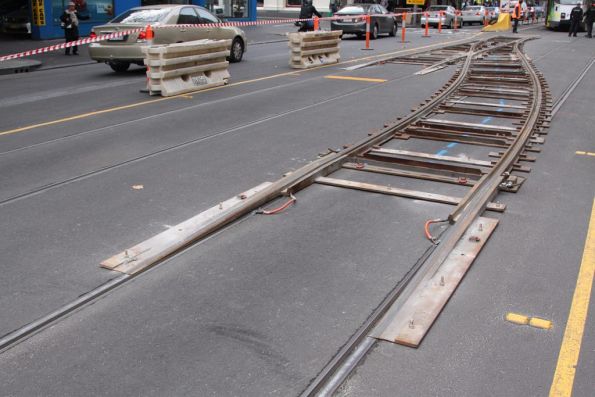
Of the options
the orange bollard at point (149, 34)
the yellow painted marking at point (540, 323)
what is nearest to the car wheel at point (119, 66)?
the orange bollard at point (149, 34)

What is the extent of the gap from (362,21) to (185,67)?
17301 mm

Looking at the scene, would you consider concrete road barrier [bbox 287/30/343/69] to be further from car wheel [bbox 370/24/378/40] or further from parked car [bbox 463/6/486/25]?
parked car [bbox 463/6/486/25]

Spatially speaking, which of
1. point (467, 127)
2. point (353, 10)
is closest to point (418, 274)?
point (467, 127)

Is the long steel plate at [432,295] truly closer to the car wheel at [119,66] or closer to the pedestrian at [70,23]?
the car wheel at [119,66]

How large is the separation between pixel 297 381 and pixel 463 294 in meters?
1.62

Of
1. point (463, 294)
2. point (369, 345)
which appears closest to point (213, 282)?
point (369, 345)

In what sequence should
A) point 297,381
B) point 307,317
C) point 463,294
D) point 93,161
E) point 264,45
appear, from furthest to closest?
point 264,45 → point 93,161 → point 463,294 → point 307,317 → point 297,381

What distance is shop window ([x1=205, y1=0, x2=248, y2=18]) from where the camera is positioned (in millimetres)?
36444

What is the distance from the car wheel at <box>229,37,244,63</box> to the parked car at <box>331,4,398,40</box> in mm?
9535

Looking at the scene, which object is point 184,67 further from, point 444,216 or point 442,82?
point 444,216

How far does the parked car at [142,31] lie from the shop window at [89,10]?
11.0 meters

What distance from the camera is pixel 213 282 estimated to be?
4758mm

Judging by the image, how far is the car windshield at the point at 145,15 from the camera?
16641mm

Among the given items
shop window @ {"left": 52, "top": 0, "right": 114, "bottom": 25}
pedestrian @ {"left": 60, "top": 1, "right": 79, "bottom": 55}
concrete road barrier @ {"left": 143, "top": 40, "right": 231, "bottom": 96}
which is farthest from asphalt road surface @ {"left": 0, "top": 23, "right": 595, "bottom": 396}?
shop window @ {"left": 52, "top": 0, "right": 114, "bottom": 25}
